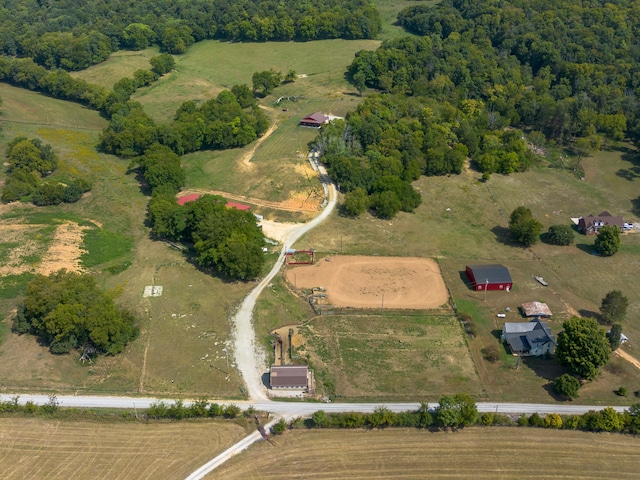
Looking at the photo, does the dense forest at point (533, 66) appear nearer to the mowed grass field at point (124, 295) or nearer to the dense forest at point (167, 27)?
the dense forest at point (167, 27)

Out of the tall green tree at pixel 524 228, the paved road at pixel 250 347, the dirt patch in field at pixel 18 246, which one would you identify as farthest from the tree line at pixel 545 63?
the dirt patch in field at pixel 18 246

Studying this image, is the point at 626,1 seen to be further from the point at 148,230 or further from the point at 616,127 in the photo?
the point at 148,230

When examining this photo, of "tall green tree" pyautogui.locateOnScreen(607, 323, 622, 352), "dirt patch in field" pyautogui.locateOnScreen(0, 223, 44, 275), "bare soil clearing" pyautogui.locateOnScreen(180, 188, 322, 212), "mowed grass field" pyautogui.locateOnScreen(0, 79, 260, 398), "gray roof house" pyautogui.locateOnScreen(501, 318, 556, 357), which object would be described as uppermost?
"tall green tree" pyautogui.locateOnScreen(607, 323, 622, 352)

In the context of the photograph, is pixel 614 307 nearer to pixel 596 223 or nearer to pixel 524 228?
pixel 524 228

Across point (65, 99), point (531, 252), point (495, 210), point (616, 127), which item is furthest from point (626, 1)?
point (65, 99)

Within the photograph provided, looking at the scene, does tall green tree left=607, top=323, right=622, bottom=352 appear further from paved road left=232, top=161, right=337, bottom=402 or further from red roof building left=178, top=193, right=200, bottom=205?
red roof building left=178, top=193, right=200, bottom=205

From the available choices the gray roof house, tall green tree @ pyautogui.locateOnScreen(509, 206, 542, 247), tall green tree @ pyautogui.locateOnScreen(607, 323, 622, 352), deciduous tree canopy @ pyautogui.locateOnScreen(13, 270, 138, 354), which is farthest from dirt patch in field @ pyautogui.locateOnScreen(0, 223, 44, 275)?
tall green tree @ pyautogui.locateOnScreen(607, 323, 622, 352)
